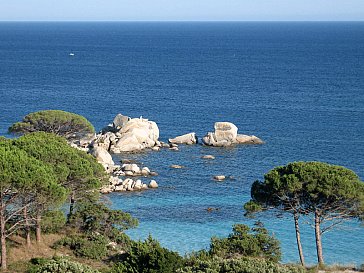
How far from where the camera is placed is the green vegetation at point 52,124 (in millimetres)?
52219

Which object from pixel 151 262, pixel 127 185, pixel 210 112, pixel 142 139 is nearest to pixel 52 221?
pixel 151 262

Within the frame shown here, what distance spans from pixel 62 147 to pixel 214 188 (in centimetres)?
2324

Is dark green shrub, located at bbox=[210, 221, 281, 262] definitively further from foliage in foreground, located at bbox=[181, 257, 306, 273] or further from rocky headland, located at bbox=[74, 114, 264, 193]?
rocky headland, located at bbox=[74, 114, 264, 193]

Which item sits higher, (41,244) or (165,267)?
(165,267)

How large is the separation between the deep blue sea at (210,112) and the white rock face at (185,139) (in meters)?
2.54

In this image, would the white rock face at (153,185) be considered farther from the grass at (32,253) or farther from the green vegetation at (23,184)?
the green vegetation at (23,184)

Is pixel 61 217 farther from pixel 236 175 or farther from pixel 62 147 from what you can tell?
pixel 236 175

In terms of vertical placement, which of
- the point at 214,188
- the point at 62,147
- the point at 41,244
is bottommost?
the point at 214,188

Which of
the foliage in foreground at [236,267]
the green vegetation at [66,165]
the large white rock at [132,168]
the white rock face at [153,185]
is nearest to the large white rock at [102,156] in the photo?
the large white rock at [132,168]

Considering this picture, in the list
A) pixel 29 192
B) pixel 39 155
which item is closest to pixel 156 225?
pixel 39 155

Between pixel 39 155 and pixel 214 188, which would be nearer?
pixel 39 155

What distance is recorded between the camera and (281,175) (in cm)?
2986

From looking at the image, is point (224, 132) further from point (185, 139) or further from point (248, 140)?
point (185, 139)

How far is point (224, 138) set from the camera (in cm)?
6794
